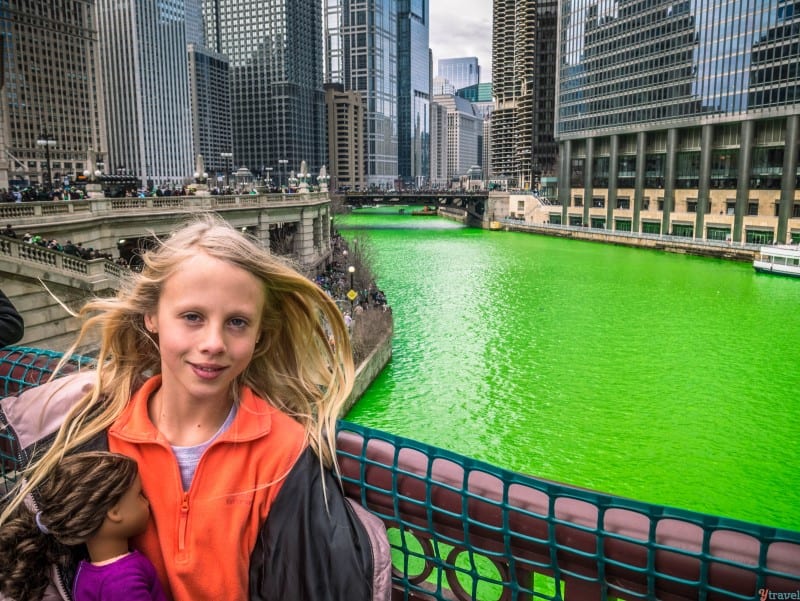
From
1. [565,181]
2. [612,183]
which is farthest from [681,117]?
[565,181]

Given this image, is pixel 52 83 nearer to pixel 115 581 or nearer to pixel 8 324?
pixel 8 324

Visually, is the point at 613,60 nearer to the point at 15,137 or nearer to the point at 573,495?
the point at 573,495

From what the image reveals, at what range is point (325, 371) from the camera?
3170 mm

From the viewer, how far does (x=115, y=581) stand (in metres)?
2.49

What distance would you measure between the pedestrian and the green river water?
1667 centimetres

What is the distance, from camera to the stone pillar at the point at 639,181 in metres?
88.1

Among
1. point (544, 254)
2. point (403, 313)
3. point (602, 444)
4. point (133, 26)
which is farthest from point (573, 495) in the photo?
point (133, 26)

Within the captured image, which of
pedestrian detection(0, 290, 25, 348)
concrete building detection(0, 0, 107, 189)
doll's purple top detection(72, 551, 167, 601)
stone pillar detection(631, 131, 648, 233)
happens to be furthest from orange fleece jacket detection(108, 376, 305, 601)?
concrete building detection(0, 0, 107, 189)

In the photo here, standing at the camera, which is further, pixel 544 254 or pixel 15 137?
pixel 15 137

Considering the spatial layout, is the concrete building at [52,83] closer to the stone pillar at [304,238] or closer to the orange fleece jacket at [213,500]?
the stone pillar at [304,238]

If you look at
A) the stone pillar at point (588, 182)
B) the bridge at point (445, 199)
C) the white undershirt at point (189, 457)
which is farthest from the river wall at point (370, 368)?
the bridge at point (445, 199)

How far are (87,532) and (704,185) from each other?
85.8 metres

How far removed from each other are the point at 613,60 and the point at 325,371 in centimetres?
10204

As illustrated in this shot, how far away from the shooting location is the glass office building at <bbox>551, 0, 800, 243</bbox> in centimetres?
7056
